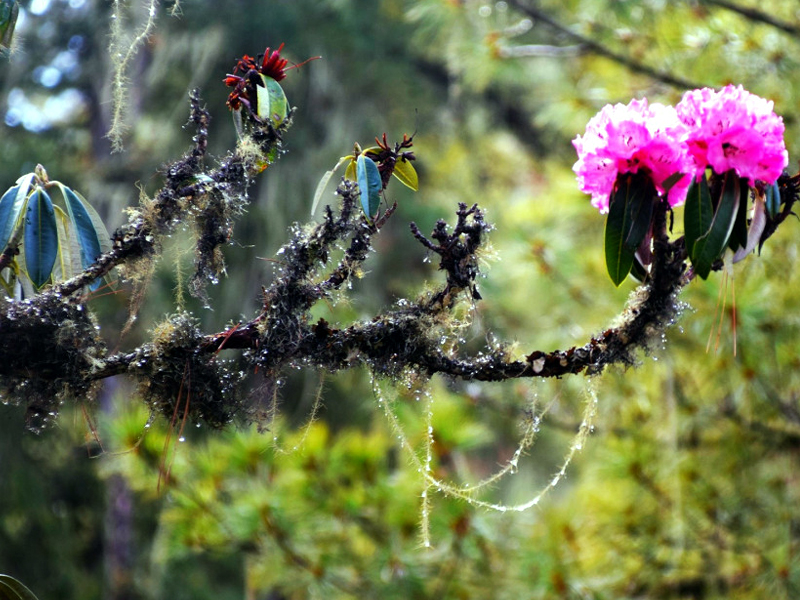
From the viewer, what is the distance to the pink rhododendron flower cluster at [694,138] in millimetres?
737

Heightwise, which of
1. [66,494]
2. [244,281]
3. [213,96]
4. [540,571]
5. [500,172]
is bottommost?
[540,571]

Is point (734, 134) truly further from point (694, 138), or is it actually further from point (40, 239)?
point (40, 239)

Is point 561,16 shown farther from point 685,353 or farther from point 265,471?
point 265,471

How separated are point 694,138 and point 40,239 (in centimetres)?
69

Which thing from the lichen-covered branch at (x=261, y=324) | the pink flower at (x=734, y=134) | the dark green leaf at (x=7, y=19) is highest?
the dark green leaf at (x=7, y=19)

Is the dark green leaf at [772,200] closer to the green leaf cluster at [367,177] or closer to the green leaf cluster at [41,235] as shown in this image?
the green leaf cluster at [367,177]

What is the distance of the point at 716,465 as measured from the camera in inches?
84.6

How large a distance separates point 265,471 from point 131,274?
1262mm

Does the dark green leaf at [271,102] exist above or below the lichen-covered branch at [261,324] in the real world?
above

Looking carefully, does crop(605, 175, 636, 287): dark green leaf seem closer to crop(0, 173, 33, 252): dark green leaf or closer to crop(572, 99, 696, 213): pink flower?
crop(572, 99, 696, 213): pink flower

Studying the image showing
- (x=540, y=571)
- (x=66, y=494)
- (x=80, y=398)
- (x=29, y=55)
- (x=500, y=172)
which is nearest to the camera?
(x=80, y=398)

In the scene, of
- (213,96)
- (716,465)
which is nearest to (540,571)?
(716,465)

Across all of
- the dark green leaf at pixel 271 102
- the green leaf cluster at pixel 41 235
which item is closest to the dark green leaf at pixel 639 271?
the dark green leaf at pixel 271 102

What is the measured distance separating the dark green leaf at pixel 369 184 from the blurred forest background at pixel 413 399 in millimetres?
481
